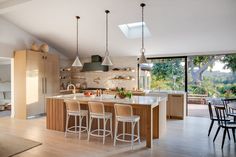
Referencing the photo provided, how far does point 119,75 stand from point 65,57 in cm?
281

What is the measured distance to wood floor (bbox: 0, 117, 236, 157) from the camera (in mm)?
3543

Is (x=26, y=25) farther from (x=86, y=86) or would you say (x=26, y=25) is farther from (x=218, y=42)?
(x=218, y=42)

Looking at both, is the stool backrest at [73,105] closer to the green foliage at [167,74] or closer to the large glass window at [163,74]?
the large glass window at [163,74]

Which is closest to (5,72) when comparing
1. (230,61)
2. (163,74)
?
(163,74)

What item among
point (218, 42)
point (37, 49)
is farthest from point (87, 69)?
point (218, 42)

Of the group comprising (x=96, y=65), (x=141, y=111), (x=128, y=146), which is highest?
(x=96, y=65)

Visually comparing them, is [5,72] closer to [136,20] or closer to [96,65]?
[96,65]

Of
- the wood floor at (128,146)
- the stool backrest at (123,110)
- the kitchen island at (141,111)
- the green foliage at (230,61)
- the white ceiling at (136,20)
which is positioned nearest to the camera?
the wood floor at (128,146)

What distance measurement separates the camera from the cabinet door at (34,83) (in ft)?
21.5

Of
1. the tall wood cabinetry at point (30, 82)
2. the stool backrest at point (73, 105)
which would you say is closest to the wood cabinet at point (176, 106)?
the stool backrest at point (73, 105)

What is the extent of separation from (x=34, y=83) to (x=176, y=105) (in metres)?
4.98

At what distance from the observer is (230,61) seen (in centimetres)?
646

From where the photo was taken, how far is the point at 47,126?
5285 millimetres

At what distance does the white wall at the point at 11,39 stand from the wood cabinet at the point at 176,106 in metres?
5.63
